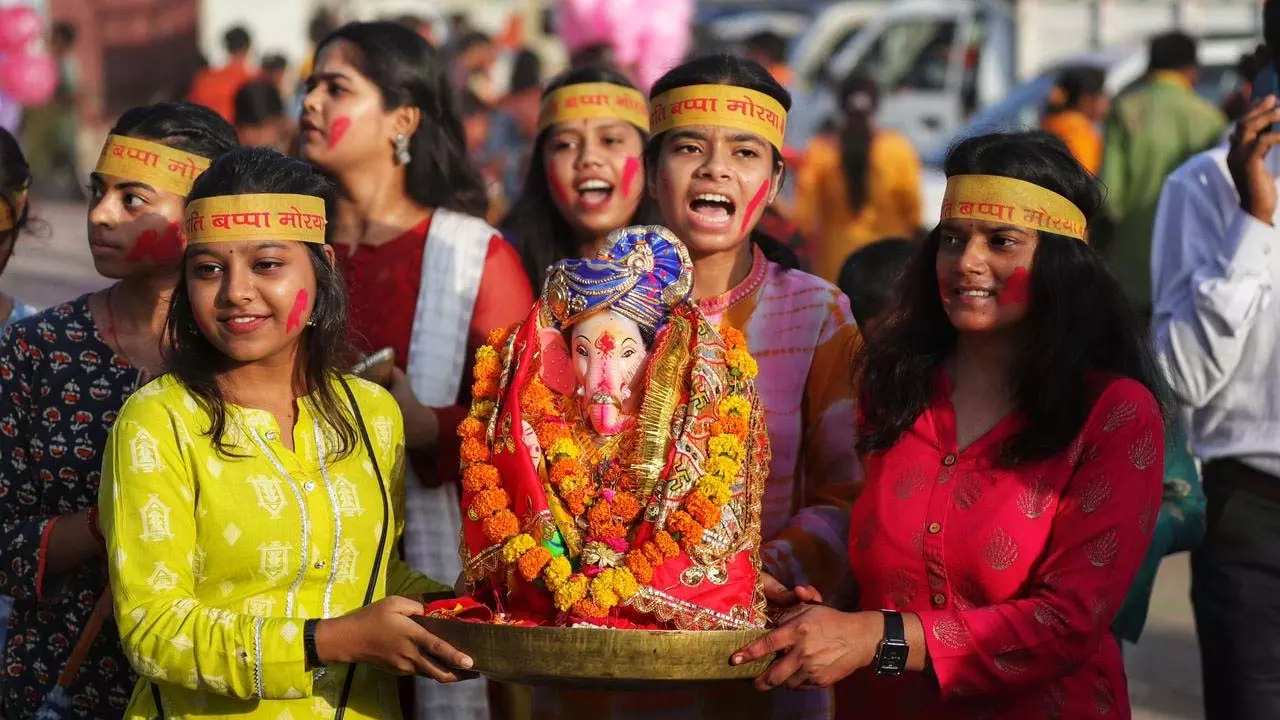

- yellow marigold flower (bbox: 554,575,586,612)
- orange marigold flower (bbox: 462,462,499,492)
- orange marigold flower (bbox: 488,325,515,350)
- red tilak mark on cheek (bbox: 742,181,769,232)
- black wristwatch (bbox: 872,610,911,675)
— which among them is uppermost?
red tilak mark on cheek (bbox: 742,181,769,232)

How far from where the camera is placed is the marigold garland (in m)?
3.46

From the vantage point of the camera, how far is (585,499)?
3.58 m

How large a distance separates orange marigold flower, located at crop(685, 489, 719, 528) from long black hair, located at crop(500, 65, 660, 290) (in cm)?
218

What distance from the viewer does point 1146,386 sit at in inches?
148

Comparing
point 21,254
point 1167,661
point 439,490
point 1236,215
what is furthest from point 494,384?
point 21,254

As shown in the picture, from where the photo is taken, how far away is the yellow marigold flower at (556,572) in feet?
11.4

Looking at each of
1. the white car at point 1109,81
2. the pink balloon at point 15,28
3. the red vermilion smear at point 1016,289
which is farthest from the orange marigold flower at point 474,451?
the pink balloon at point 15,28

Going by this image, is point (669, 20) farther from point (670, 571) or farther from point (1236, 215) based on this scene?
point (670, 571)

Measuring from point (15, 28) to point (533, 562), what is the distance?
17594 mm

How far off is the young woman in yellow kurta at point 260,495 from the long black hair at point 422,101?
1278 mm

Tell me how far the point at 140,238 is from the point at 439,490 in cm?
106

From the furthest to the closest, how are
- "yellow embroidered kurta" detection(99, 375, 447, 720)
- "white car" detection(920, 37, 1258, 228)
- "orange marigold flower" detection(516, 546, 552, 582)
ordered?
"white car" detection(920, 37, 1258, 228)
"orange marigold flower" detection(516, 546, 552, 582)
"yellow embroidered kurta" detection(99, 375, 447, 720)

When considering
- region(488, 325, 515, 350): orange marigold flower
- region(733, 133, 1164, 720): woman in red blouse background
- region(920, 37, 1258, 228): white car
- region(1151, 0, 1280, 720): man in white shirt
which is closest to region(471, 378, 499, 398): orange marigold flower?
region(488, 325, 515, 350): orange marigold flower

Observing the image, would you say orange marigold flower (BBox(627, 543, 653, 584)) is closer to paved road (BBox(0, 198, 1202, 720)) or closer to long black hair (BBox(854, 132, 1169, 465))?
long black hair (BBox(854, 132, 1169, 465))
